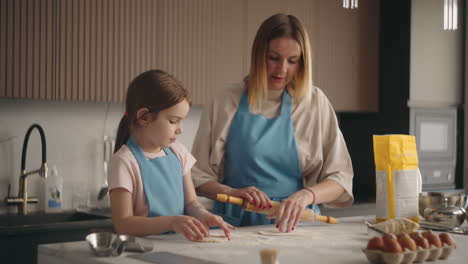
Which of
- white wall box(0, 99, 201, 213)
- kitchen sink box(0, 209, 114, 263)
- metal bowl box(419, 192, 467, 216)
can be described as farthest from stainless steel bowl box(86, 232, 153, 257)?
white wall box(0, 99, 201, 213)

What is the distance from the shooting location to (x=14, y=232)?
2.25 meters

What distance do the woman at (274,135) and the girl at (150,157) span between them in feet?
0.68

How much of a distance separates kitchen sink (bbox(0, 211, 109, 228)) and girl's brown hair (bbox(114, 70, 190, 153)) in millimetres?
1057

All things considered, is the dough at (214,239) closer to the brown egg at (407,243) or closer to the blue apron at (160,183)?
the blue apron at (160,183)

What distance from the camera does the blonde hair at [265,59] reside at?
1899 mm

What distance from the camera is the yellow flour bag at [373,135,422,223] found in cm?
177

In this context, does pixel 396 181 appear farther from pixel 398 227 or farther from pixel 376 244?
pixel 376 244

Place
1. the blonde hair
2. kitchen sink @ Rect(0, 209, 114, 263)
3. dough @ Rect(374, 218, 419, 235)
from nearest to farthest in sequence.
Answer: dough @ Rect(374, 218, 419, 235) → the blonde hair → kitchen sink @ Rect(0, 209, 114, 263)

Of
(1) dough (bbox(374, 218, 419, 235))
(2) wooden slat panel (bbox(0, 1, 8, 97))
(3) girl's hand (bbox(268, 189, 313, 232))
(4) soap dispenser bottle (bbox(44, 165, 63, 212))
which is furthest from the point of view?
(4) soap dispenser bottle (bbox(44, 165, 63, 212))

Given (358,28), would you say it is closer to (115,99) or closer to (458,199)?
(115,99)

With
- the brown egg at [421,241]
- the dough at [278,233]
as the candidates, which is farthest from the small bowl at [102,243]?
the brown egg at [421,241]

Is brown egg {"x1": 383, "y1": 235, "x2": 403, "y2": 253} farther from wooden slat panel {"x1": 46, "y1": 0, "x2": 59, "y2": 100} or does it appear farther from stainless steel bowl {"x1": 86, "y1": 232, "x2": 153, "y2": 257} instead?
wooden slat panel {"x1": 46, "y1": 0, "x2": 59, "y2": 100}

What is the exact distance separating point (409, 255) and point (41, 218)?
6.44ft

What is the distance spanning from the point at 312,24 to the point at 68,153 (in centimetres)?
154
